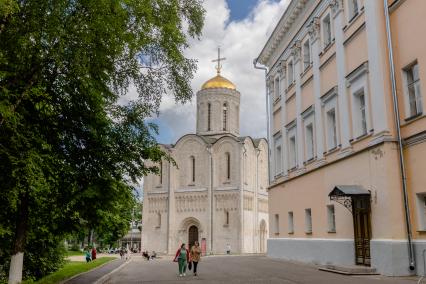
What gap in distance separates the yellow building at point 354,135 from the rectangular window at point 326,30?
0.16 feet

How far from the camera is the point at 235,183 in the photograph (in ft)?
159

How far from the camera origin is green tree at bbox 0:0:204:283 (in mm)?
9758

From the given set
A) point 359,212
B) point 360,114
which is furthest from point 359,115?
point 359,212

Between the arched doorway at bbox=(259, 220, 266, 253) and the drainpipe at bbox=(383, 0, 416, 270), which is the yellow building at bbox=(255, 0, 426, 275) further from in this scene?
the arched doorway at bbox=(259, 220, 266, 253)

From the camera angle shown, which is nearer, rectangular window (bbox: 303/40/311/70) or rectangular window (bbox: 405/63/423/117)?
rectangular window (bbox: 405/63/423/117)

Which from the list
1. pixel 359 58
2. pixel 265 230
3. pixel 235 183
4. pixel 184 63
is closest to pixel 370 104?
pixel 359 58

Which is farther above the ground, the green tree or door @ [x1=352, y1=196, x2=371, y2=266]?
the green tree

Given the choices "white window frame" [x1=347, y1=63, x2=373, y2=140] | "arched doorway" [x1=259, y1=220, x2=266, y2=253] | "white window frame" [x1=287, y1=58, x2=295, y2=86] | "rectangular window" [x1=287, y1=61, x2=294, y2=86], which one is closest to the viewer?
"white window frame" [x1=347, y1=63, x2=373, y2=140]

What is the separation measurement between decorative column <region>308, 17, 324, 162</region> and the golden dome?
113 ft

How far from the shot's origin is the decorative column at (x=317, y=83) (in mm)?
19172

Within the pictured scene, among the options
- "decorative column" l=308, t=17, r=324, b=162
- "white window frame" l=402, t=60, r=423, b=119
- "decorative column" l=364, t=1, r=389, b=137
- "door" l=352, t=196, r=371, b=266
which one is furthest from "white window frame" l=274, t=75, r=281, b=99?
"white window frame" l=402, t=60, r=423, b=119

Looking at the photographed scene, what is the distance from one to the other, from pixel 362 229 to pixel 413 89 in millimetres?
4954

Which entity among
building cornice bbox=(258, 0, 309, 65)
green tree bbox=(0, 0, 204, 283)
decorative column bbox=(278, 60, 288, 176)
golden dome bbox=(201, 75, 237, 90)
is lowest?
green tree bbox=(0, 0, 204, 283)

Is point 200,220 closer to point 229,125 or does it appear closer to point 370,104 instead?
point 229,125
